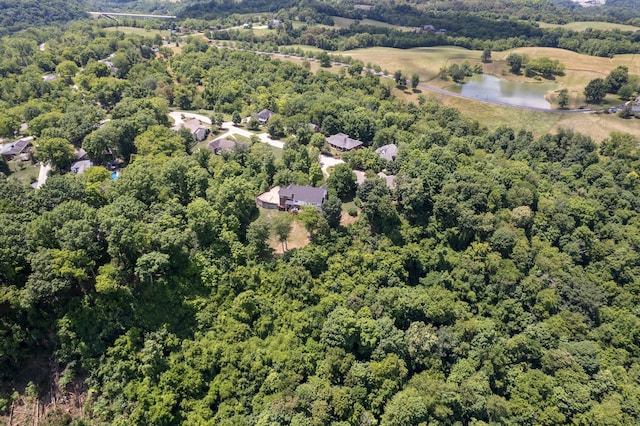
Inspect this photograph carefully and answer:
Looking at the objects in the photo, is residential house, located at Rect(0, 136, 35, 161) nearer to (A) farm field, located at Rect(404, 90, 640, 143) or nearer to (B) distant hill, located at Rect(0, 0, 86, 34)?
(A) farm field, located at Rect(404, 90, 640, 143)

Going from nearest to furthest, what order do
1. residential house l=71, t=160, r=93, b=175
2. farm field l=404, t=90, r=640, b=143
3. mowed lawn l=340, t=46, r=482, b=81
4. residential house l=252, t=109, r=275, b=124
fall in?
1. residential house l=71, t=160, r=93, b=175
2. residential house l=252, t=109, r=275, b=124
3. farm field l=404, t=90, r=640, b=143
4. mowed lawn l=340, t=46, r=482, b=81

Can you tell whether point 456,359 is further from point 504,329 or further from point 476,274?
point 476,274

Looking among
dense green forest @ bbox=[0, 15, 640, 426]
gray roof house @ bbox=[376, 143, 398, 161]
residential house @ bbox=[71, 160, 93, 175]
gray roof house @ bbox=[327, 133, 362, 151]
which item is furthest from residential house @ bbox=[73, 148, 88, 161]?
gray roof house @ bbox=[376, 143, 398, 161]

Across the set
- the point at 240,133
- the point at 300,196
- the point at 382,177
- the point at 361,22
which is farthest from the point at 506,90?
the point at 300,196

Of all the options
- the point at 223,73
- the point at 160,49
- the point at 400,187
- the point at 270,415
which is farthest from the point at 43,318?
the point at 160,49

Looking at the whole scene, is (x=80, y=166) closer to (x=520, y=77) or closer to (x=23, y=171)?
(x=23, y=171)
